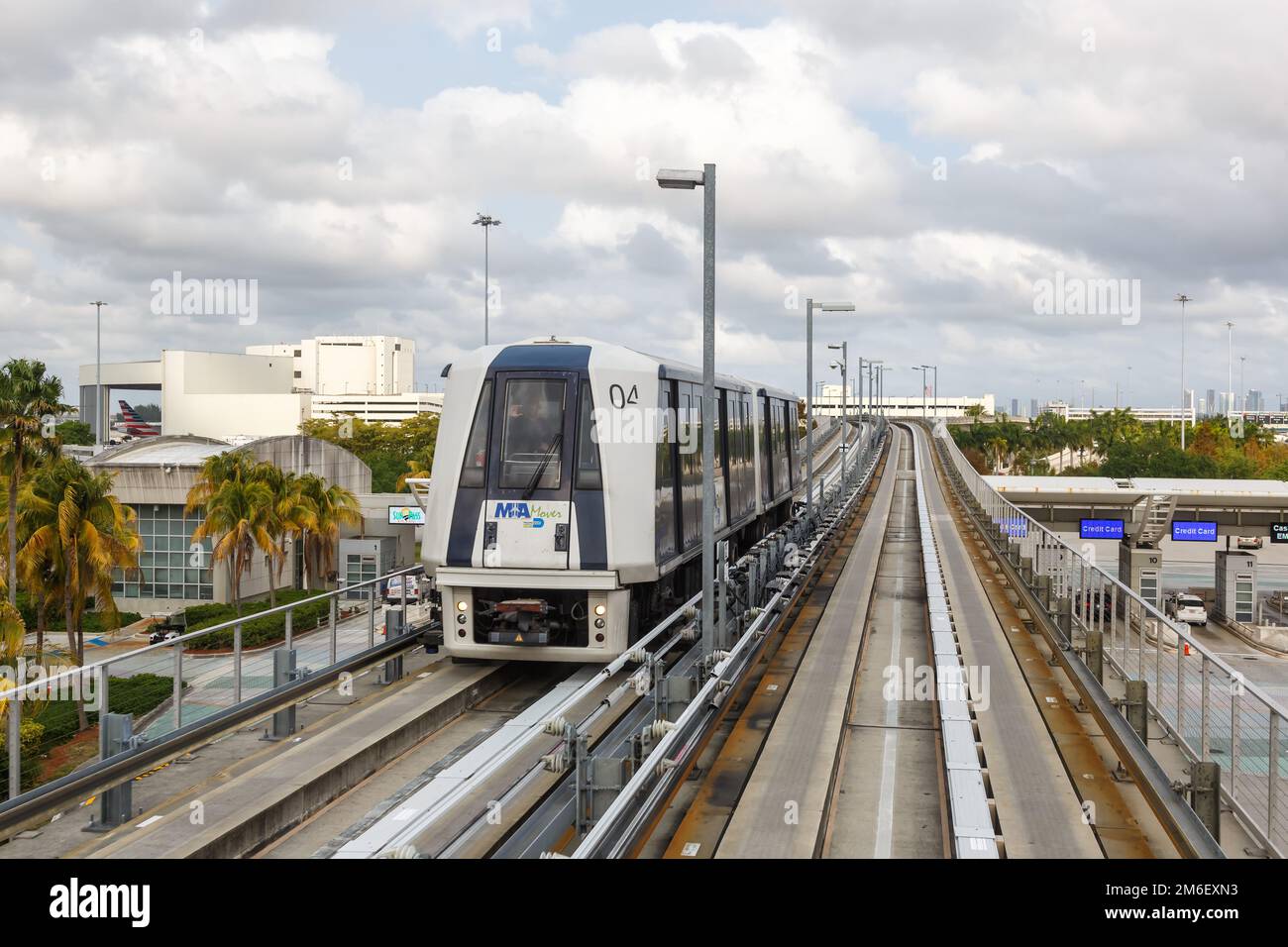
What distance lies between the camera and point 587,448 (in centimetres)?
1359

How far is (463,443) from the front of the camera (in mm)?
13703

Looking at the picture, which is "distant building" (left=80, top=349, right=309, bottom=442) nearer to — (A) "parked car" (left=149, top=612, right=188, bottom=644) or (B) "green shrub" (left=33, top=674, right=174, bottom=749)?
(A) "parked car" (left=149, top=612, right=188, bottom=644)

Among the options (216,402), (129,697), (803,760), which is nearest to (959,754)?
(803,760)

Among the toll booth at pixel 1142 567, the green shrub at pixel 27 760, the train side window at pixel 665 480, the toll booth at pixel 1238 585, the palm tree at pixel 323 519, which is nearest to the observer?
the green shrub at pixel 27 760

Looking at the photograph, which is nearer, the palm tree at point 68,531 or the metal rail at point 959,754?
the metal rail at point 959,754

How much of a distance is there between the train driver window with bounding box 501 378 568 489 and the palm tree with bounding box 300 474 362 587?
3361cm

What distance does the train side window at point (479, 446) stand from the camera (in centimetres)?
1362

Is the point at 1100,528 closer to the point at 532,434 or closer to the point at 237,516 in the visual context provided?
the point at 237,516

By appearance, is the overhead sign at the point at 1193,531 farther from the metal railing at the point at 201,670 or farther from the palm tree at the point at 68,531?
the metal railing at the point at 201,670

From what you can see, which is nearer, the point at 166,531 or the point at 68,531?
the point at 68,531

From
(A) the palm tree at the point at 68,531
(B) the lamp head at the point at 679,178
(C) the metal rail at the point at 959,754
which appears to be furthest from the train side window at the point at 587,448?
(A) the palm tree at the point at 68,531

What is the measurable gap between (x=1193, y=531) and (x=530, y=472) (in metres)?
54.9

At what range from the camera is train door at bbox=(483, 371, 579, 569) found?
529 inches
